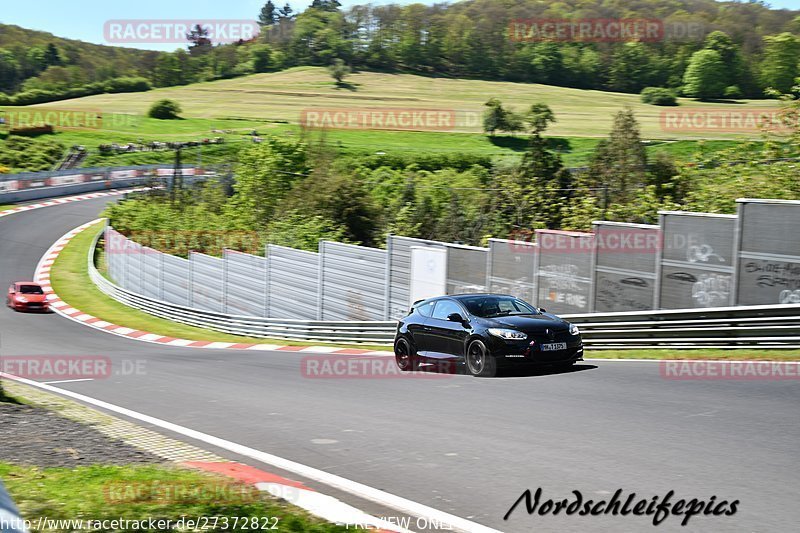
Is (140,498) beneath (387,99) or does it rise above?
beneath

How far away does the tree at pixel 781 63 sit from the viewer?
283 feet

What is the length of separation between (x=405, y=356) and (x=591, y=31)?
4469 inches

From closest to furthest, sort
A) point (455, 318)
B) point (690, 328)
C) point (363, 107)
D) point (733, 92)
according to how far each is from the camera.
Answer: point (455, 318) → point (690, 328) → point (733, 92) → point (363, 107)

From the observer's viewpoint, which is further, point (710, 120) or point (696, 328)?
point (710, 120)

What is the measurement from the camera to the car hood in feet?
47.2

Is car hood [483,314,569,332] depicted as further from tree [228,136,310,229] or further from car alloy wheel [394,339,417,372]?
tree [228,136,310,229]

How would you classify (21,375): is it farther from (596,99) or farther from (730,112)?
(596,99)

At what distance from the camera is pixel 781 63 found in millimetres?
88062

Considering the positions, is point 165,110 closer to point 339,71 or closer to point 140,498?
point 339,71

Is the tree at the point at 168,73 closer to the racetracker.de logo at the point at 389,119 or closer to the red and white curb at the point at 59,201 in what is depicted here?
the racetracker.de logo at the point at 389,119

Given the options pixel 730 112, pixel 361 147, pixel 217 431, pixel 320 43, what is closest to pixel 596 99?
pixel 730 112

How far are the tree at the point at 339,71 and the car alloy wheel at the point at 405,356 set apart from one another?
117 meters

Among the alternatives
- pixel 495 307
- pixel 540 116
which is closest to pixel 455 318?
pixel 495 307

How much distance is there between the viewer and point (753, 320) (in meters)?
15.8
